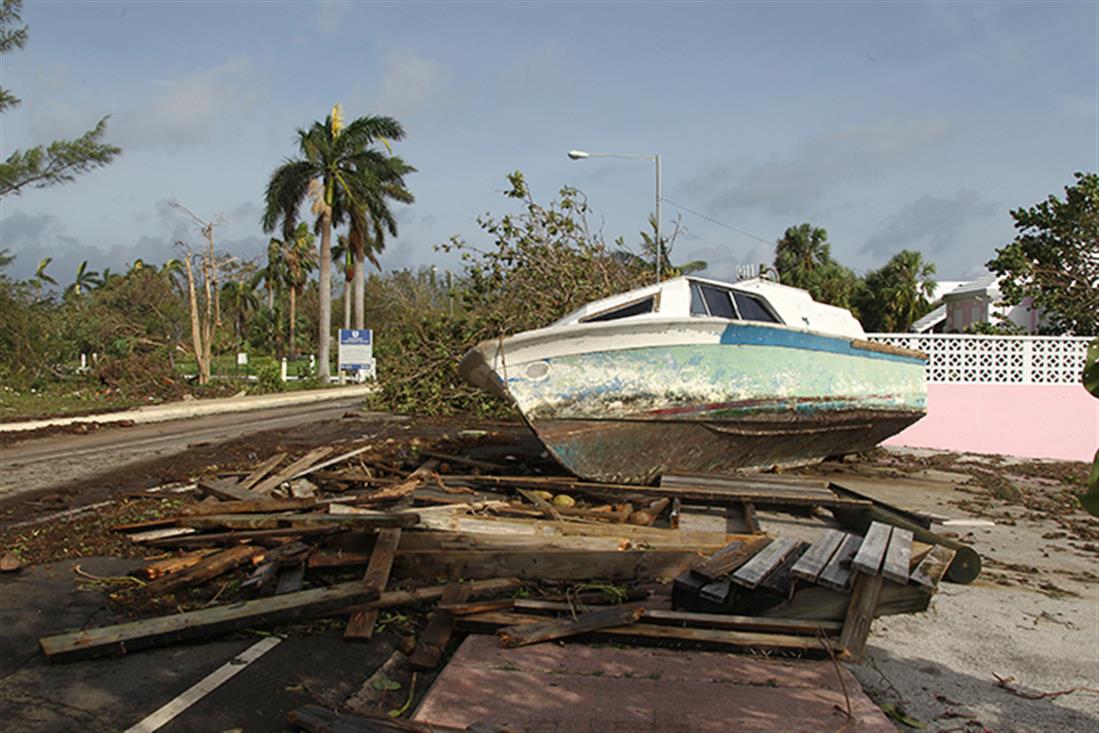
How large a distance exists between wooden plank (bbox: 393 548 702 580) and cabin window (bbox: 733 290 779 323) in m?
4.78

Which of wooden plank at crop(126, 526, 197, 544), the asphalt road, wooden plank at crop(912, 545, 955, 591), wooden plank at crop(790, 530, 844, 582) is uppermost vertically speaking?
wooden plank at crop(790, 530, 844, 582)

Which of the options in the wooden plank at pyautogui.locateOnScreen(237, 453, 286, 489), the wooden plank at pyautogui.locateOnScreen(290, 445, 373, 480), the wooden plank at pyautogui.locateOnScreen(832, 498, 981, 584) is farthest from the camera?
the wooden plank at pyautogui.locateOnScreen(290, 445, 373, 480)

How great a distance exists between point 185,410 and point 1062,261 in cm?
2141

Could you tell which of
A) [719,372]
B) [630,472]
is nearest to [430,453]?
[630,472]

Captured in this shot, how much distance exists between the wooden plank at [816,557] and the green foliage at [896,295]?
3535 centimetres

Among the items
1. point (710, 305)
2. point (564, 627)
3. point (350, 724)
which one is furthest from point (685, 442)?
point (350, 724)

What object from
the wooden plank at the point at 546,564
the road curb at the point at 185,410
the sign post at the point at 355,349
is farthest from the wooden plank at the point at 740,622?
the sign post at the point at 355,349

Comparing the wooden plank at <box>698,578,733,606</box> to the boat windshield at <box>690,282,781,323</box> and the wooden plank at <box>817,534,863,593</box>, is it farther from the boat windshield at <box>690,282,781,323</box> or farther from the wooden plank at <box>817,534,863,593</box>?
the boat windshield at <box>690,282,781,323</box>

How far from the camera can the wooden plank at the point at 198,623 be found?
4344 mm

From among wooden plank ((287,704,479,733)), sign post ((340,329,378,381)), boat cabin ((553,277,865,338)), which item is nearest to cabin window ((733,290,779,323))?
boat cabin ((553,277,865,338))

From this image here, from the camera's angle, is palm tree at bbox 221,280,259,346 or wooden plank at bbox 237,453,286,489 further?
palm tree at bbox 221,280,259,346

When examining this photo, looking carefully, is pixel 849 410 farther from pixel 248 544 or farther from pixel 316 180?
pixel 316 180

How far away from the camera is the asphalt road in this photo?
1037 centimetres

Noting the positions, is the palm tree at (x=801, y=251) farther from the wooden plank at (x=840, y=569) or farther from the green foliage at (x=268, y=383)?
the wooden plank at (x=840, y=569)
